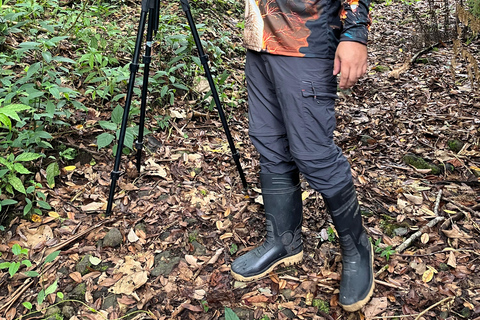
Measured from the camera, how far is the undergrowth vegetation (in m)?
2.47

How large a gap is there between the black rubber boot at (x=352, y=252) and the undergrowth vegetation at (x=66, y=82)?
57.2 inches

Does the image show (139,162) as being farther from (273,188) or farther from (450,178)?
(450,178)

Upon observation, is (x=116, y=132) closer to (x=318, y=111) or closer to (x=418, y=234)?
(x=318, y=111)

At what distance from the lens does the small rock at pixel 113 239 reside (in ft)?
7.57

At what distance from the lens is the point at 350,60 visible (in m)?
1.56

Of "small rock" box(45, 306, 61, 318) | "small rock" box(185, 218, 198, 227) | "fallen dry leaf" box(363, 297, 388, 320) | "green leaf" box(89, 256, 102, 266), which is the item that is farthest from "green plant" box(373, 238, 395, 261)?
"small rock" box(45, 306, 61, 318)

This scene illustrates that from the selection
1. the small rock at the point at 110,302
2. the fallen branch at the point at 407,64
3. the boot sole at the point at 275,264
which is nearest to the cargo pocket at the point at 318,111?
the boot sole at the point at 275,264

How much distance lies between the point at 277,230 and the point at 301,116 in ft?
2.61

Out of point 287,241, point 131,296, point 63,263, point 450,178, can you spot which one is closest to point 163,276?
point 131,296

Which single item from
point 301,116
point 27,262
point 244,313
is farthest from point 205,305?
point 301,116

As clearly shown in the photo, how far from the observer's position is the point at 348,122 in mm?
3980

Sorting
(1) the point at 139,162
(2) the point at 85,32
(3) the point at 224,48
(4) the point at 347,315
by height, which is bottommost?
(4) the point at 347,315

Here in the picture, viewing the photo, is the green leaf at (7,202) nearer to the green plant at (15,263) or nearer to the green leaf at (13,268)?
the green plant at (15,263)

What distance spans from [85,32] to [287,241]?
2.85m
